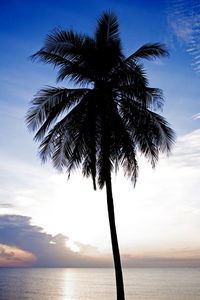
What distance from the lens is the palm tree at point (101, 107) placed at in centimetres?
1162

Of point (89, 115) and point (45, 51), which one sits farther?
point (45, 51)

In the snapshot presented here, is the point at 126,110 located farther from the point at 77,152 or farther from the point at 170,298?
the point at 170,298

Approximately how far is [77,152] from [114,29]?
559cm

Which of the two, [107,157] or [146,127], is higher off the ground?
[146,127]

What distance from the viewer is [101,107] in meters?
11.9

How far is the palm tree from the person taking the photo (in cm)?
1162

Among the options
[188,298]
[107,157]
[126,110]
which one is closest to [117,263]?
[107,157]

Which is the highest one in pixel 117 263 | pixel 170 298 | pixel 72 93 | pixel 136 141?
pixel 72 93

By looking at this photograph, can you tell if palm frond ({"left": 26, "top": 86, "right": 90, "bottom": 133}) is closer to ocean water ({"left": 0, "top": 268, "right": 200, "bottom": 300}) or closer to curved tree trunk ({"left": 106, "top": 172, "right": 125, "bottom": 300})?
curved tree trunk ({"left": 106, "top": 172, "right": 125, "bottom": 300})

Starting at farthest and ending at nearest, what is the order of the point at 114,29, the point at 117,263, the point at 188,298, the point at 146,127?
1. the point at 188,298
2. the point at 114,29
3. the point at 146,127
4. the point at 117,263

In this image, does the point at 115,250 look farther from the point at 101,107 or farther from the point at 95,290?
the point at 95,290

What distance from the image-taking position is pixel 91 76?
1245cm

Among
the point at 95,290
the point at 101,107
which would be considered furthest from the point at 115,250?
the point at 95,290

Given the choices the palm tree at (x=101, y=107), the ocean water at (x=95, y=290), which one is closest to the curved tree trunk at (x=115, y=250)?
the palm tree at (x=101, y=107)
